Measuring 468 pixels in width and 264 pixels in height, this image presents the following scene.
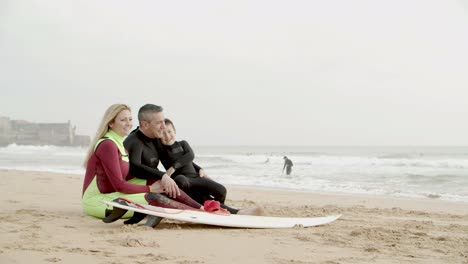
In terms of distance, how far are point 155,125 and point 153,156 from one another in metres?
0.37

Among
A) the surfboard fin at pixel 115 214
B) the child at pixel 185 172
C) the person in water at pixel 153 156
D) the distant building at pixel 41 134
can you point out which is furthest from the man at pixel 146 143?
the distant building at pixel 41 134

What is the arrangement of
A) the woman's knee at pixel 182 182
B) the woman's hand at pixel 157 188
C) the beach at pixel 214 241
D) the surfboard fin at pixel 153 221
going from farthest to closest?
the woman's knee at pixel 182 182 → the woman's hand at pixel 157 188 → the surfboard fin at pixel 153 221 → the beach at pixel 214 241

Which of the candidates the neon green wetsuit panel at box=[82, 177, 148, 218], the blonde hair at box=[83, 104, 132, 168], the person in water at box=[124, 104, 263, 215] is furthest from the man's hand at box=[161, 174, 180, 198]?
the blonde hair at box=[83, 104, 132, 168]

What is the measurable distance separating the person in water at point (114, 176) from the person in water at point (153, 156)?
0.10 meters

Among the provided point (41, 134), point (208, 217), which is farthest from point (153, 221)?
point (41, 134)

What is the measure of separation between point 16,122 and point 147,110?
251ft

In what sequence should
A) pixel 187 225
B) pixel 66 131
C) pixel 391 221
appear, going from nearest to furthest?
pixel 187 225, pixel 391 221, pixel 66 131

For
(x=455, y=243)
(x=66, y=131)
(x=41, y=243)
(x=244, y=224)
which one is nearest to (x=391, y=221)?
(x=455, y=243)

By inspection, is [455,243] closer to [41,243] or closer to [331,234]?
[331,234]

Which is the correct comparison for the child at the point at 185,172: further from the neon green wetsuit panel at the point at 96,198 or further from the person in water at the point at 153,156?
the neon green wetsuit panel at the point at 96,198

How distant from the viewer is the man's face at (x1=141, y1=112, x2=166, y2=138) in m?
5.05

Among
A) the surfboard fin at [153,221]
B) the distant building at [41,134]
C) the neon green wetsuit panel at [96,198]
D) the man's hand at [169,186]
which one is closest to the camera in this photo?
the surfboard fin at [153,221]

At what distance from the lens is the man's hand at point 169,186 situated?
4820mm

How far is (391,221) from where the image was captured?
236 inches
